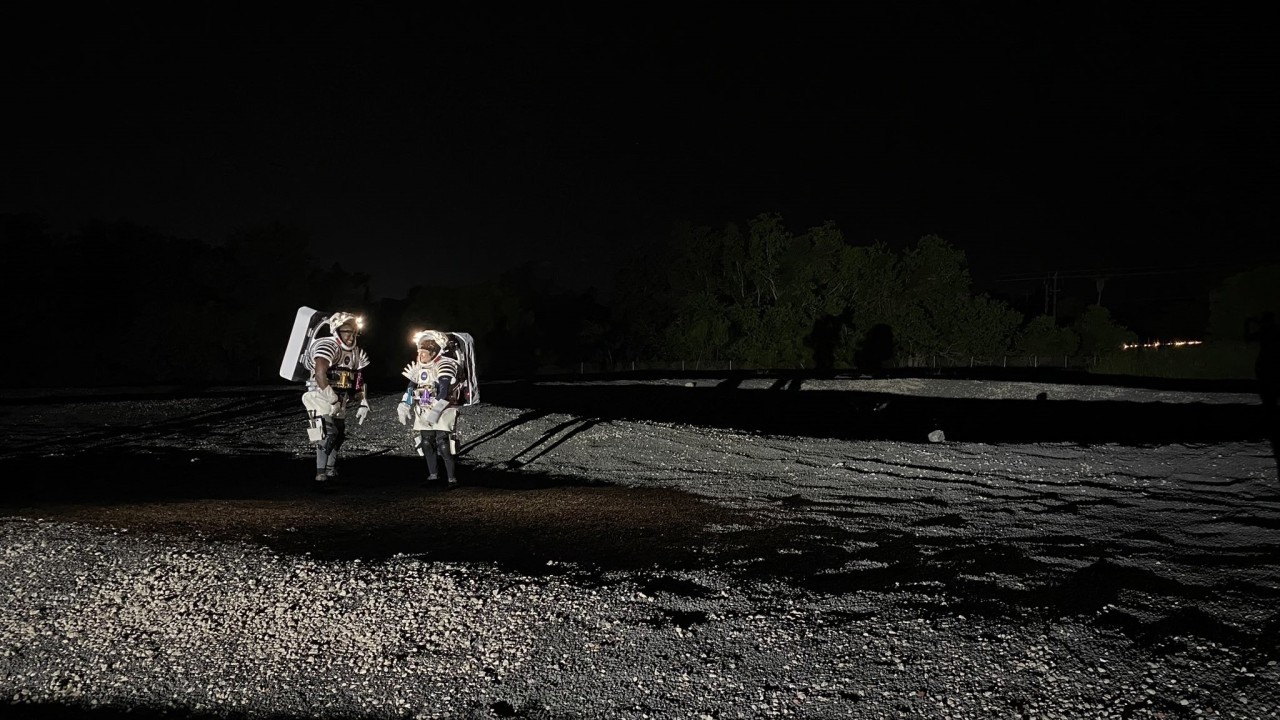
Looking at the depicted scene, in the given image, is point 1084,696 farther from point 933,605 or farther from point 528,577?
point 528,577

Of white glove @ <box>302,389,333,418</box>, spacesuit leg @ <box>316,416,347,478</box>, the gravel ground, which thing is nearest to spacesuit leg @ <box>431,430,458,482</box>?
the gravel ground

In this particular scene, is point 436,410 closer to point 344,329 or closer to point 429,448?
point 429,448

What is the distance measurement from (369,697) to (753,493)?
26.5 feet

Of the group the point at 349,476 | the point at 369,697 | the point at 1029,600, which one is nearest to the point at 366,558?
the point at 369,697

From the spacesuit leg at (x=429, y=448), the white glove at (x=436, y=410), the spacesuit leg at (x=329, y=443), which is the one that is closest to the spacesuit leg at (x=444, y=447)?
the spacesuit leg at (x=429, y=448)

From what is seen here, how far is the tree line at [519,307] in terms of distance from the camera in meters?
58.1

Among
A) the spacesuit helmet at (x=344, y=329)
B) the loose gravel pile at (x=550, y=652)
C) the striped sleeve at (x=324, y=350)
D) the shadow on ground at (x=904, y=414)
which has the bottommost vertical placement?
the loose gravel pile at (x=550, y=652)

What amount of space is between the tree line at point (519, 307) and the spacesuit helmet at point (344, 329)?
4507cm

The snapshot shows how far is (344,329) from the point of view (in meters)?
12.3

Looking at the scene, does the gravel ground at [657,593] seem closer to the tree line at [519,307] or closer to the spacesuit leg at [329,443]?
the spacesuit leg at [329,443]

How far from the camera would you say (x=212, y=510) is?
34.4 ft

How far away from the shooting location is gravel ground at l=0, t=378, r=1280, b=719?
5129 mm

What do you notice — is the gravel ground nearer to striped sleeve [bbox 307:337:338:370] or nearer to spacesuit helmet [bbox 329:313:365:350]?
striped sleeve [bbox 307:337:338:370]

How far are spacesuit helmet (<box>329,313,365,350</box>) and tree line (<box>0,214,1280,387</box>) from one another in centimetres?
4507
